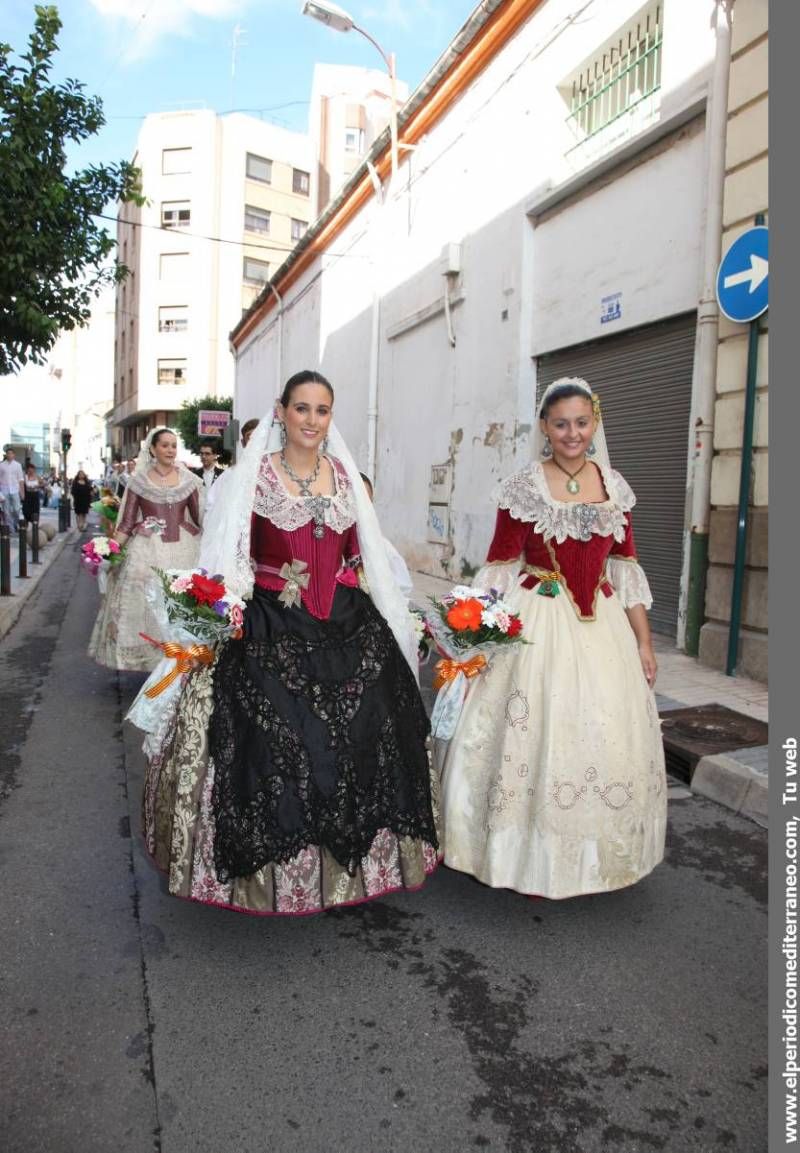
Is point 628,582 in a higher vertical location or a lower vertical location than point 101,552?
higher

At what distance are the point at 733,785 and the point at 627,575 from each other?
1817 mm

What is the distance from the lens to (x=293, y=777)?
9.45 feet

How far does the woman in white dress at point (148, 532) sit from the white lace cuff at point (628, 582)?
13.5ft

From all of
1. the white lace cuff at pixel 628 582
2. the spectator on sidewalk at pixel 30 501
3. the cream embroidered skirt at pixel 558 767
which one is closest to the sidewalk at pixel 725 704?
the cream embroidered skirt at pixel 558 767


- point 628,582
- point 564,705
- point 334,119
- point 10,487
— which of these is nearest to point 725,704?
point 628,582

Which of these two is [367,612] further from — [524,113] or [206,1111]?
[524,113]

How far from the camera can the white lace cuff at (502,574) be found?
11.8 ft

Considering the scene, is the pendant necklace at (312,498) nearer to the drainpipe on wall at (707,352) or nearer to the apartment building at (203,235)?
the drainpipe on wall at (707,352)

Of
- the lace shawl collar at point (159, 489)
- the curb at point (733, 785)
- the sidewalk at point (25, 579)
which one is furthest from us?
the sidewalk at point (25, 579)

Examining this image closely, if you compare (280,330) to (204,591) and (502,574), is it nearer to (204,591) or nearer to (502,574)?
(502,574)

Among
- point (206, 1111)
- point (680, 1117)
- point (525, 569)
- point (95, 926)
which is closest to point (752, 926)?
point (680, 1117)

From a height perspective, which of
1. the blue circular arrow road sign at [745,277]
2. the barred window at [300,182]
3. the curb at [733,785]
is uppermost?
the barred window at [300,182]

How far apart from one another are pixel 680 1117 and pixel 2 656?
7497mm

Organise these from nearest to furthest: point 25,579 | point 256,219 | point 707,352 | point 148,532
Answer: point 148,532 < point 707,352 < point 25,579 < point 256,219
